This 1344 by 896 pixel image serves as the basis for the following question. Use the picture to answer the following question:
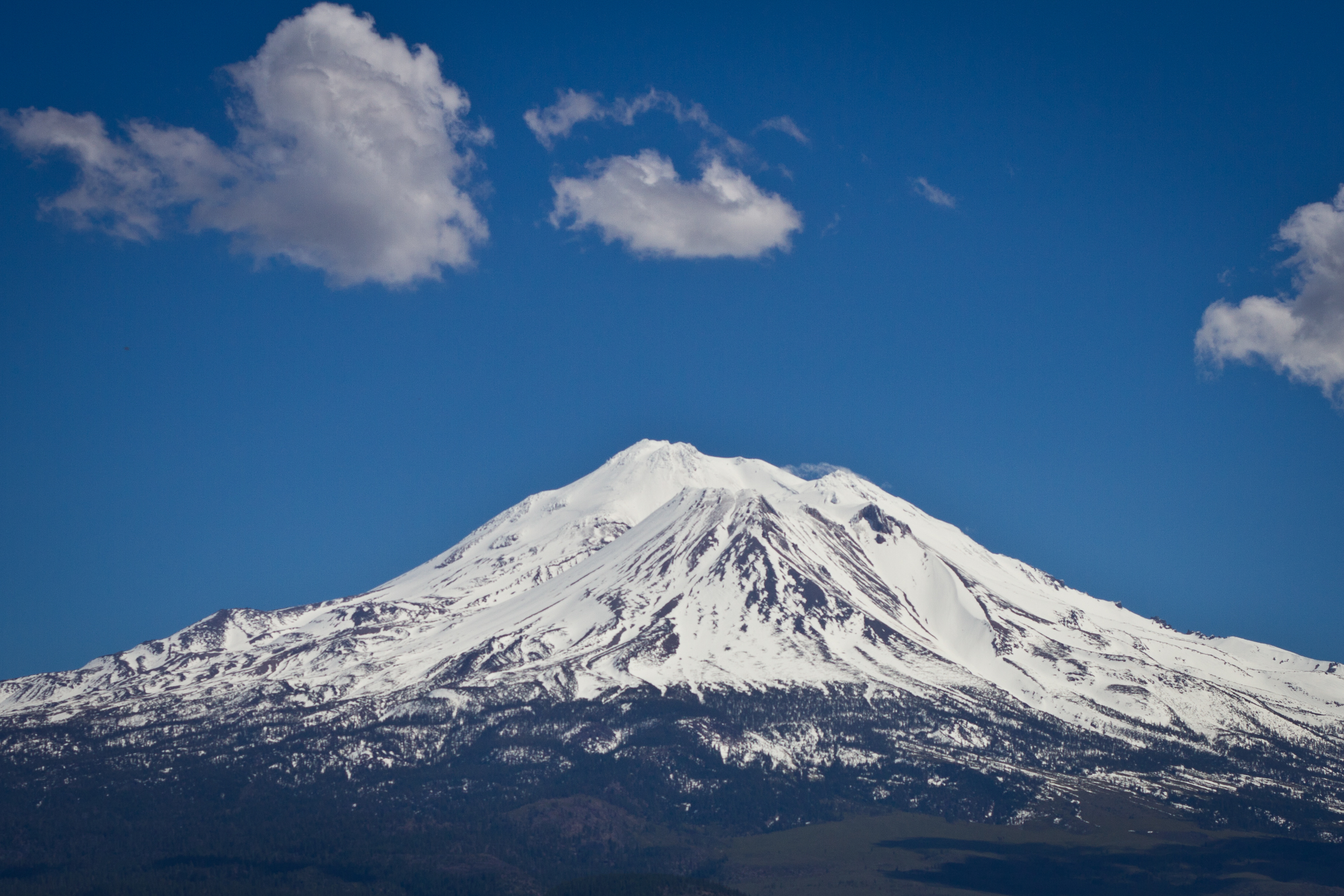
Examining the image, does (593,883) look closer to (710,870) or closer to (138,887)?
(710,870)

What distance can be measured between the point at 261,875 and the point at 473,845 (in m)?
30.1

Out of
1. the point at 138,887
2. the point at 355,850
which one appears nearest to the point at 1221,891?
the point at 355,850

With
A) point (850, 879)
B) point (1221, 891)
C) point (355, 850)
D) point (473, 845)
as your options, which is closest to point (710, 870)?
point (850, 879)

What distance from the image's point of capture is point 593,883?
582 ft

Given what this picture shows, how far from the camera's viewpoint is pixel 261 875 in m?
188

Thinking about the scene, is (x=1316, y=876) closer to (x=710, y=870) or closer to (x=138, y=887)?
(x=710, y=870)

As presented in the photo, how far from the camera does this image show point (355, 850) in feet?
643

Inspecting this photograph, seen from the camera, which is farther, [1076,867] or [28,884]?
[1076,867]

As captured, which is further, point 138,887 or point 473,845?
point 473,845

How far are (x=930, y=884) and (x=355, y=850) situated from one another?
8219 cm

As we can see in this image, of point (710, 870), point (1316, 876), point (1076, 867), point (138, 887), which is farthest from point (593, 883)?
point (1316, 876)

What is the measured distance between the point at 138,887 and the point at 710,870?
257 feet

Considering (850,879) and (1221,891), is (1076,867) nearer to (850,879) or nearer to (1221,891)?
(1221,891)

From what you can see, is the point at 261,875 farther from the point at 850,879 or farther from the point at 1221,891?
the point at 1221,891
